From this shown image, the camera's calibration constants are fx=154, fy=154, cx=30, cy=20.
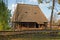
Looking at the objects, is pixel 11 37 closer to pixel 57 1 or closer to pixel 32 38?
pixel 32 38

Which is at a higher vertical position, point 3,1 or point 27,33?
point 3,1

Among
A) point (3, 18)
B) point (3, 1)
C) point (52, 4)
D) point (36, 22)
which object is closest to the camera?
point (3, 1)

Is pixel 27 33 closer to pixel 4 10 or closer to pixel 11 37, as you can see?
pixel 11 37

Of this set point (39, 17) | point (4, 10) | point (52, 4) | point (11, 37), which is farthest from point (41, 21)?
point (11, 37)

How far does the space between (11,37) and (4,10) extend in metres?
0.85

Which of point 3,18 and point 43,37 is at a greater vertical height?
point 3,18

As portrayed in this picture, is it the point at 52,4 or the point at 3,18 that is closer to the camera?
the point at 3,18

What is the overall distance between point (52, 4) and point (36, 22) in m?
5.86

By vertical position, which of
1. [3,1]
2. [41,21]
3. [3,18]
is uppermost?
[3,1]

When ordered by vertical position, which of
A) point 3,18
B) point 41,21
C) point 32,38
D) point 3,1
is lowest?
point 41,21

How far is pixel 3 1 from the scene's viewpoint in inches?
84.5

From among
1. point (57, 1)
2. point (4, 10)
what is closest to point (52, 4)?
point (57, 1)

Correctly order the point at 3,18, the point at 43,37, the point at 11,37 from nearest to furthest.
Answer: the point at 11,37, the point at 43,37, the point at 3,18

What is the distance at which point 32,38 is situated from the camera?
1928mm
